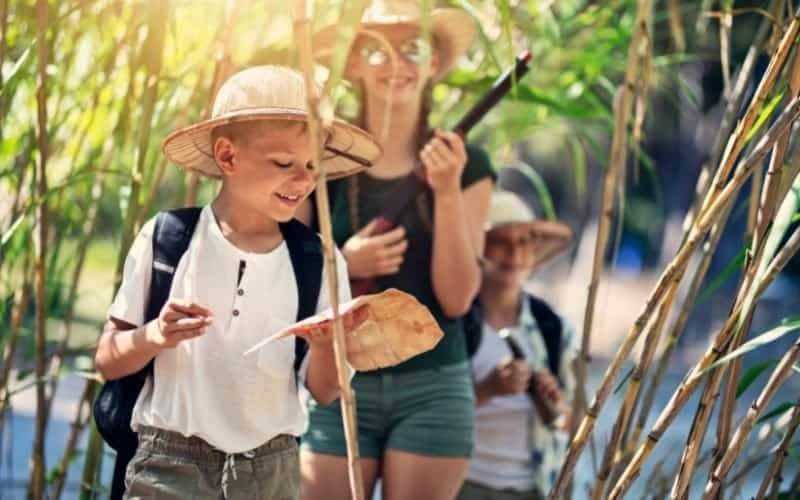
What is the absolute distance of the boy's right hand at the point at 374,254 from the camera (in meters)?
2.90

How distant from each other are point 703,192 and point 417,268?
60 cm

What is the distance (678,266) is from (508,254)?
6.10 ft

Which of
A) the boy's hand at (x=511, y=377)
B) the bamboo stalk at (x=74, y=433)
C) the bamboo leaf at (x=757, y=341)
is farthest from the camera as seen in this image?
the boy's hand at (x=511, y=377)

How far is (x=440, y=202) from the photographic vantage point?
290 cm

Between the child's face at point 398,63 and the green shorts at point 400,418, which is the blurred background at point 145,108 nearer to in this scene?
the child's face at point 398,63

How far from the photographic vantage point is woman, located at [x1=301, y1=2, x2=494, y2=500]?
291 centimetres

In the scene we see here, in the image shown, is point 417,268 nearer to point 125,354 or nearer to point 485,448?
point 485,448

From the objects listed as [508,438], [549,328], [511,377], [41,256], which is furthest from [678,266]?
[549,328]

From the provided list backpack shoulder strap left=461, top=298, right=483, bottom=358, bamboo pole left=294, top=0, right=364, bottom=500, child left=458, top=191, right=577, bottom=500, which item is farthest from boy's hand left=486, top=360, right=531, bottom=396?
bamboo pole left=294, top=0, right=364, bottom=500

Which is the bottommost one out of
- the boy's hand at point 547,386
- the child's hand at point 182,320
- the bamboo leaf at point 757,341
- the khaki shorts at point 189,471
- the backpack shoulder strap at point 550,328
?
the boy's hand at point 547,386

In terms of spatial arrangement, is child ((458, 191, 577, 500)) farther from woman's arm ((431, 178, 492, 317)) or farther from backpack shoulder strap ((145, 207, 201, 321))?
backpack shoulder strap ((145, 207, 201, 321))

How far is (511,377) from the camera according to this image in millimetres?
3535

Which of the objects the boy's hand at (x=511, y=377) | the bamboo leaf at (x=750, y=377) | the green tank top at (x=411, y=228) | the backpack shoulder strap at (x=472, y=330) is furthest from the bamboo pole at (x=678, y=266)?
the boy's hand at (x=511, y=377)

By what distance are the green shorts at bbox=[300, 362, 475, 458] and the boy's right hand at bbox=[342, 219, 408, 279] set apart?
168 mm
